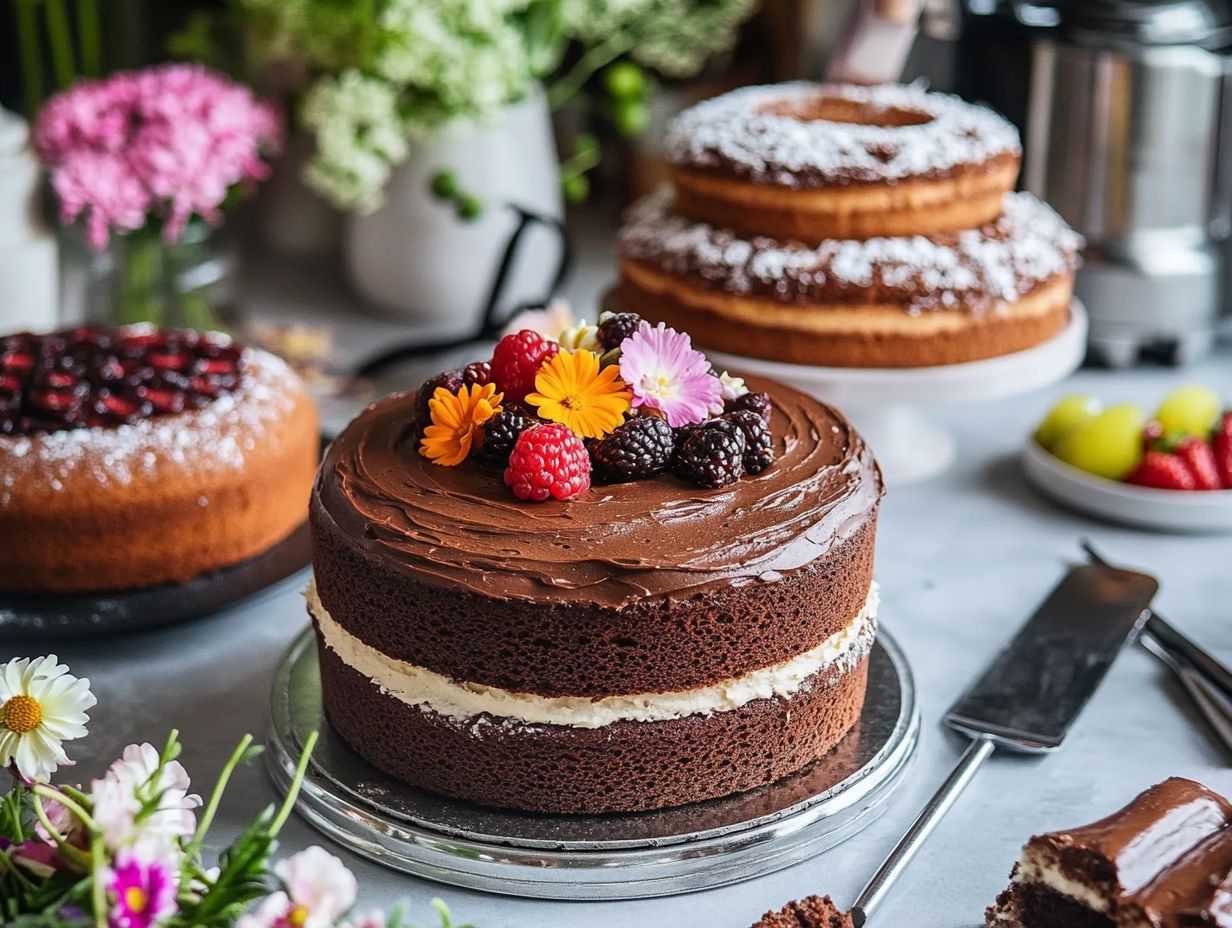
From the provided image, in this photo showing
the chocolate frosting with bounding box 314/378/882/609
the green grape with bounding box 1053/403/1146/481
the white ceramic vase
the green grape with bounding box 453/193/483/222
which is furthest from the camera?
the white ceramic vase

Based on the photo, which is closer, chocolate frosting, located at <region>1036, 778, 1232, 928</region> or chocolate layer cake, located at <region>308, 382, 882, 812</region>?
chocolate frosting, located at <region>1036, 778, 1232, 928</region>

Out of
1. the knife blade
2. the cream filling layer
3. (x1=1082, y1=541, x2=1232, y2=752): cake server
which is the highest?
the cream filling layer

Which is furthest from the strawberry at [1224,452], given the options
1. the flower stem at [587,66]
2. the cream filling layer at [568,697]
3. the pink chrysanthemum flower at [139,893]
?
the pink chrysanthemum flower at [139,893]

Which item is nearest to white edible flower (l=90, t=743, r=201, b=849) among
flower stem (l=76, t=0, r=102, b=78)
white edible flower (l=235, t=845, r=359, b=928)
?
white edible flower (l=235, t=845, r=359, b=928)

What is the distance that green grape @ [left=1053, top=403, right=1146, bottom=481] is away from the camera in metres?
2.31

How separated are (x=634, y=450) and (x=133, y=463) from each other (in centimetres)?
78

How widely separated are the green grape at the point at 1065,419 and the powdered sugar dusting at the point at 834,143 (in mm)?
452

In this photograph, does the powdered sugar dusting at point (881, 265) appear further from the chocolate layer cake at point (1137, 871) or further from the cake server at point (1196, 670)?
the chocolate layer cake at point (1137, 871)

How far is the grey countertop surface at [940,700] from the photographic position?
1.41 meters

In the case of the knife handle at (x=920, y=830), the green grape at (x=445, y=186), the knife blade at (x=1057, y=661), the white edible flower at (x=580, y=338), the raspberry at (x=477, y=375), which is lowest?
the knife blade at (x=1057, y=661)

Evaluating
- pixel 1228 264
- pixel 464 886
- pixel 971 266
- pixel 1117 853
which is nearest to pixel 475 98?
pixel 971 266

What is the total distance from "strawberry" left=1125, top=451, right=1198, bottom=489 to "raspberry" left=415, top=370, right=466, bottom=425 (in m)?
1.23

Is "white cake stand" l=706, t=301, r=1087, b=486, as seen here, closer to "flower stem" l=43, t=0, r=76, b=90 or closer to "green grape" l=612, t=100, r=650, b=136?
"green grape" l=612, t=100, r=650, b=136

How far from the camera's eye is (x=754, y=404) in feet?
5.21
